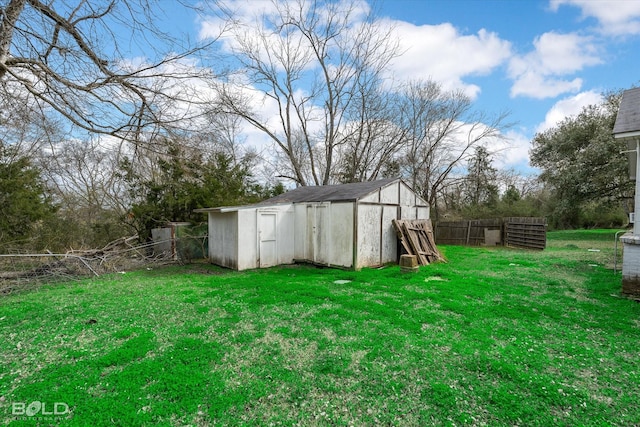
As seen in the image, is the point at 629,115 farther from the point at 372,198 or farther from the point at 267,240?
the point at 267,240

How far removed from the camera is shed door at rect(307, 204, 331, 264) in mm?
8953

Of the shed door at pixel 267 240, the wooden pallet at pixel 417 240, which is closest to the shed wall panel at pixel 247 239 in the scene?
the shed door at pixel 267 240

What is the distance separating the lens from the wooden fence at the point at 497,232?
1330 centimetres

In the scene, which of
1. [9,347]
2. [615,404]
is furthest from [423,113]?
[9,347]

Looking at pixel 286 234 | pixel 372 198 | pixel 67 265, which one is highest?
pixel 372 198

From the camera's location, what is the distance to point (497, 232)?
1488 cm

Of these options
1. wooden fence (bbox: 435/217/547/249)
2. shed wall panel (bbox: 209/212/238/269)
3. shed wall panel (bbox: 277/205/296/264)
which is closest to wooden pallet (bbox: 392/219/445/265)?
shed wall panel (bbox: 277/205/296/264)

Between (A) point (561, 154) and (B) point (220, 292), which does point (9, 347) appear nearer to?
(B) point (220, 292)

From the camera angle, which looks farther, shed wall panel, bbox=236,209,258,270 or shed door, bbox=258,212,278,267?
shed door, bbox=258,212,278,267

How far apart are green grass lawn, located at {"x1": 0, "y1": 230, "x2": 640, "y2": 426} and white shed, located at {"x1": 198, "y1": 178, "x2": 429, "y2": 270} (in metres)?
2.53

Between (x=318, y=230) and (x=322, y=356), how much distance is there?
6.01 m
